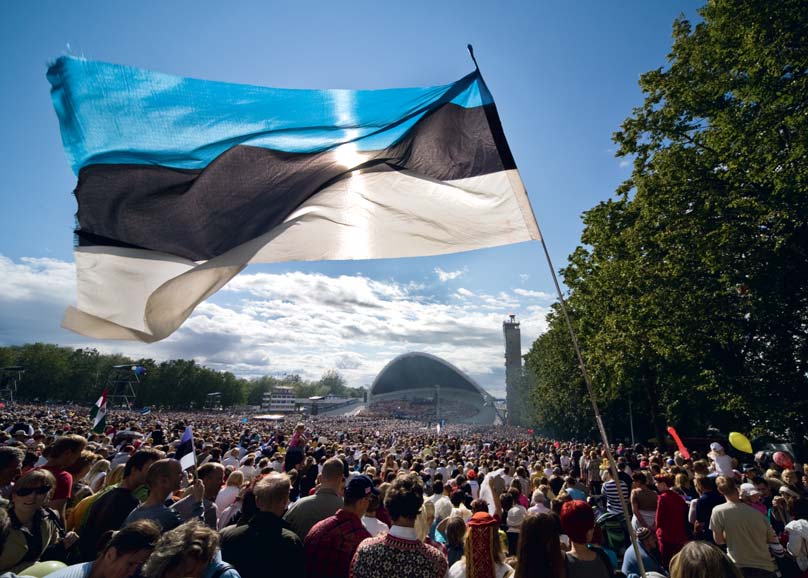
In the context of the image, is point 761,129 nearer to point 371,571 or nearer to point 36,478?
point 371,571

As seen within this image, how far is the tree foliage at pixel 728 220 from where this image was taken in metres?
11.6

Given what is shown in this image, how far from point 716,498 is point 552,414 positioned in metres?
49.0

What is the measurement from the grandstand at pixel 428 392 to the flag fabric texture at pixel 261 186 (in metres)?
123

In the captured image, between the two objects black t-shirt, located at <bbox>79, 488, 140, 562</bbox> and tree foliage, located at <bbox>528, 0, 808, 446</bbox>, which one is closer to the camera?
black t-shirt, located at <bbox>79, 488, 140, 562</bbox>

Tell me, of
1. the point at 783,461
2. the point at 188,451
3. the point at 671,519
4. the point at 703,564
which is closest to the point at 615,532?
the point at 671,519

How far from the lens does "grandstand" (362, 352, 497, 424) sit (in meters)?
128

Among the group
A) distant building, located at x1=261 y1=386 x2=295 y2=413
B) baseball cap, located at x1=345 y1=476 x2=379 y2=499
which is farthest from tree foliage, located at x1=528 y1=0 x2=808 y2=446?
distant building, located at x1=261 y1=386 x2=295 y2=413

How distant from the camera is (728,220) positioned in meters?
13.2

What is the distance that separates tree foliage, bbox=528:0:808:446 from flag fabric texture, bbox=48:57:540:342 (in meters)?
10.6

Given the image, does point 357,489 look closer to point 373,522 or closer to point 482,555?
point 482,555

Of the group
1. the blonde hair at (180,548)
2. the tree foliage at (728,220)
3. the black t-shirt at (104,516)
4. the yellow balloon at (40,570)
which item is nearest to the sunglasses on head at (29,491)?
the black t-shirt at (104,516)

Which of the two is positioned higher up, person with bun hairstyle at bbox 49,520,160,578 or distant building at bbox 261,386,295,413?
person with bun hairstyle at bbox 49,520,160,578

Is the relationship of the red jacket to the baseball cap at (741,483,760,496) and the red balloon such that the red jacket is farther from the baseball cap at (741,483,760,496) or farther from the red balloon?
the red balloon

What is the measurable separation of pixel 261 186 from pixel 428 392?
134815mm
